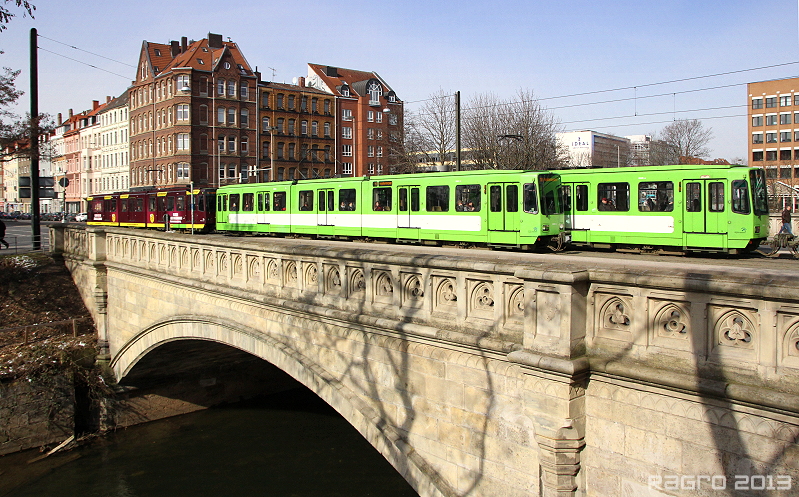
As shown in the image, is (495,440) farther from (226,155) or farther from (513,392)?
(226,155)

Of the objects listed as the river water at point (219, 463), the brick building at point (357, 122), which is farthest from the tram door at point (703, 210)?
the brick building at point (357, 122)

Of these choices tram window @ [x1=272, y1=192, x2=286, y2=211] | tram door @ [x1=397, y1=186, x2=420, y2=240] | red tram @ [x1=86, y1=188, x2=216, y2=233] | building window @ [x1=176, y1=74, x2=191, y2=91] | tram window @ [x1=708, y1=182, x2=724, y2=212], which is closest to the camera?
tram window @ [x1=708, y1=182, x2=724, y2=212]

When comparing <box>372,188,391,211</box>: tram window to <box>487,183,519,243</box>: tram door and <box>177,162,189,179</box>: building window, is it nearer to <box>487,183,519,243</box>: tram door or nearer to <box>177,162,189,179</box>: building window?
<box>487,183,519,243</box>: tram door

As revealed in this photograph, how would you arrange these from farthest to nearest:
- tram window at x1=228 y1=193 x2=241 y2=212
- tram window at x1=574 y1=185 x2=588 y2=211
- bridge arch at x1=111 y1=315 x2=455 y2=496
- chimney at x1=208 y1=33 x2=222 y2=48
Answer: chimney at x1=208 y1=33 x2=222 y2=48 → tram window at x1=228 y1=193 x2=241 y2=212 → tram window at x1=574 y1=185 x2=588 y2=211 → bridge arch at x1=111 y1=315 x2=455 y2=496

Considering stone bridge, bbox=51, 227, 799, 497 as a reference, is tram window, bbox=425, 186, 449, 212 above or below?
above

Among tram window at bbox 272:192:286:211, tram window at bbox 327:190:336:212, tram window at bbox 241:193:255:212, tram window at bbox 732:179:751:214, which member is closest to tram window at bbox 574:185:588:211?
tram window at bbox 732:179:751:214

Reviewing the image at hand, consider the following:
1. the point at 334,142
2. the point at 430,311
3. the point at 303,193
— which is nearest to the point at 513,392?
the point at 430,311

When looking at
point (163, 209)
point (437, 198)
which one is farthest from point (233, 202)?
point (437, 198)

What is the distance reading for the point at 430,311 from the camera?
714cm

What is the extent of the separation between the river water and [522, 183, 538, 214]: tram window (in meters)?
7.81

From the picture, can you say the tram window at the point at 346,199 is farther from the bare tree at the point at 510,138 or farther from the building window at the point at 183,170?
the building window at the point at 183,170

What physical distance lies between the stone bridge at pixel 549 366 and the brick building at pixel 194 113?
53.0 meters

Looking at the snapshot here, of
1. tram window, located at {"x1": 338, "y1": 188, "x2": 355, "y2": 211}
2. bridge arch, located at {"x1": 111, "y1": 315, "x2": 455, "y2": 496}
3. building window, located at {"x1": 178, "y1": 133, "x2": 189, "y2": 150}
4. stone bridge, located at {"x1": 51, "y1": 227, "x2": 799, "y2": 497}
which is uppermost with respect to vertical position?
building window, located at {"x1": 178, "y1": 133, "x2": 189, "y2": 150}

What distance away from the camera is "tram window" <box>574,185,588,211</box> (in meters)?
17.7
